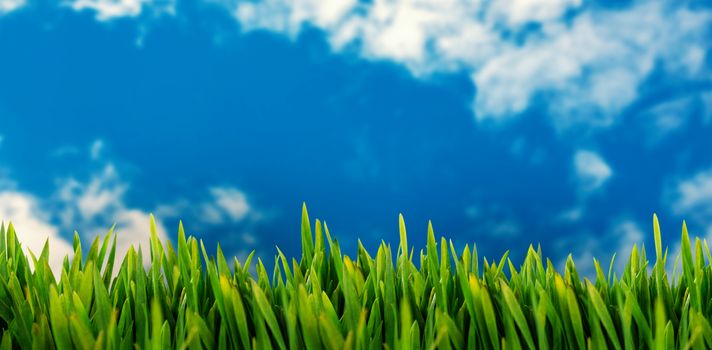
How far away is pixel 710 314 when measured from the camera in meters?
2.29

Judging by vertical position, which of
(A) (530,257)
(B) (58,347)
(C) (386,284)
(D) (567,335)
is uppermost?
(A) (530,257)

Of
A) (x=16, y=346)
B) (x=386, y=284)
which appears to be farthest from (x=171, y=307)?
(x=386, y=284)

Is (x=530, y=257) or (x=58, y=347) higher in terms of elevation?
(x=530, y=257)

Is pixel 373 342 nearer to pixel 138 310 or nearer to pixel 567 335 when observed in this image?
pixel 567 335

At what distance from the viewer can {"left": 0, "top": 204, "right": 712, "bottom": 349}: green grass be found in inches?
72.9

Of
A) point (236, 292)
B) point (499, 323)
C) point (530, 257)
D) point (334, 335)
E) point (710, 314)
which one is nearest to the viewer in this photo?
point (334, 335)

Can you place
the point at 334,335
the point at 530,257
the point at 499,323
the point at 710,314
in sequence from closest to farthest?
1. the point at 334,335
2. the point at 499,323
3. the point at 710,314
4. the point at 530,257

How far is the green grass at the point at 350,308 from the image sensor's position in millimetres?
Answer: 1853

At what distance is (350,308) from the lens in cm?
192

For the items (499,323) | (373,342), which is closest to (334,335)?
(373,342)

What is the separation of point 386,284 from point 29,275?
1.07 meters

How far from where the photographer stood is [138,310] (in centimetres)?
213

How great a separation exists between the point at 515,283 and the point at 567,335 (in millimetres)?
368

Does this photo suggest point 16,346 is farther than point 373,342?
Yes
